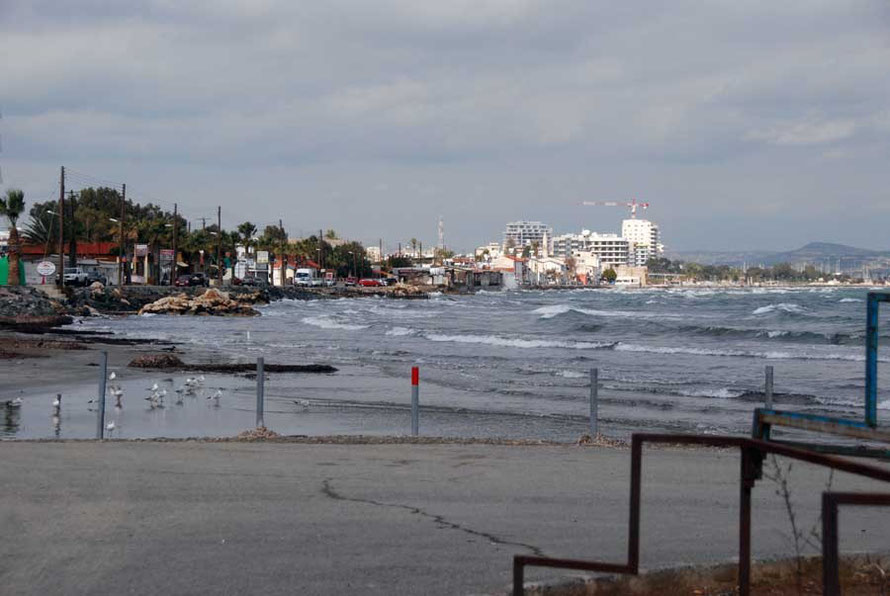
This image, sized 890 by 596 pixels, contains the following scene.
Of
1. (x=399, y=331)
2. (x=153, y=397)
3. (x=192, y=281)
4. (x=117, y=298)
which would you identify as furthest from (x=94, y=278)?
(x=153, y=397)

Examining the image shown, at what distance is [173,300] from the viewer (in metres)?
70.5

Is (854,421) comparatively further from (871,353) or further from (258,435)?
(258,435)

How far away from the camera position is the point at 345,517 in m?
9.02

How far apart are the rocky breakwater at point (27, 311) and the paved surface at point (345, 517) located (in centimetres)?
3790

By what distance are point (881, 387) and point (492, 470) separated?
59.3ft

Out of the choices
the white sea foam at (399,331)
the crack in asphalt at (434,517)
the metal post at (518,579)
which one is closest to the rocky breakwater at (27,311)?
the white sea foam at (399,331)

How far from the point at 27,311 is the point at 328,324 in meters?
16.5

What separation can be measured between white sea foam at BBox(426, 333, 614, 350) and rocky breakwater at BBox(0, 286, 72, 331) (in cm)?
1834

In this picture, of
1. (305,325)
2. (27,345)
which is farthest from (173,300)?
(27,345)

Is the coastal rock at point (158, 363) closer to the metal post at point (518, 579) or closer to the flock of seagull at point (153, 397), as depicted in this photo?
the flock of seagull at point (153, 397)

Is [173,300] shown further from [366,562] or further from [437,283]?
[437,283]

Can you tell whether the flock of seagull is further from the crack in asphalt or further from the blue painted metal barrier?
the blue painted metal barrier

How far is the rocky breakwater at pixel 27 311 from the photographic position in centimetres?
4831

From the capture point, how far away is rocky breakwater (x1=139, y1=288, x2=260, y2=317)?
69250 mm
